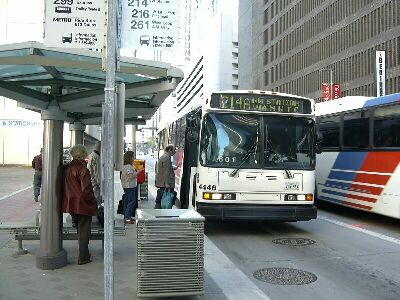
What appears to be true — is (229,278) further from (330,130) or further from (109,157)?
(330,130)

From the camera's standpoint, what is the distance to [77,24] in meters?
4.23

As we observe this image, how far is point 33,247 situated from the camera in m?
7.93

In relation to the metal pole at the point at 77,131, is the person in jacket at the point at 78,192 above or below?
below

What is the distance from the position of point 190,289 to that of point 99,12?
2974mm

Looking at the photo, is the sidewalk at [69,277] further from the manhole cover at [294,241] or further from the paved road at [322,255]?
the manhole cover at [294,241]

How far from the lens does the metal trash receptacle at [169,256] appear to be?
5.05m

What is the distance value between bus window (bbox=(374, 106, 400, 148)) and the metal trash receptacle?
698 centimetres

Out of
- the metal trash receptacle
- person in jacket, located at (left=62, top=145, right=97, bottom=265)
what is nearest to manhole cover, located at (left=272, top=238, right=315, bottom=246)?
person in jacket, located at (left=62, top=145, right=97, bottom=265)

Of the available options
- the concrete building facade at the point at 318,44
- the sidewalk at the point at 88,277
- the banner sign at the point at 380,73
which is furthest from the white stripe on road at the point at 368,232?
the concrete building facade at the point at 318,44

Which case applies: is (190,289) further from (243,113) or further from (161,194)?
(161,194)

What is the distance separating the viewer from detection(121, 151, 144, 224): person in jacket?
1066cm

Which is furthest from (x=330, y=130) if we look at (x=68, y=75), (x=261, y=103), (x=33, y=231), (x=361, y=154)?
(x=33, y=231)

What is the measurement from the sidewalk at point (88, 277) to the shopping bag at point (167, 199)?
3613 mm

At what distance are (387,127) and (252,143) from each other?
3.47 meters
